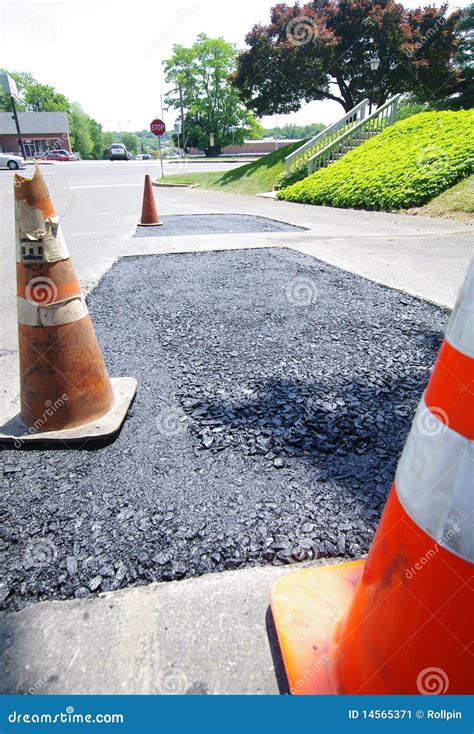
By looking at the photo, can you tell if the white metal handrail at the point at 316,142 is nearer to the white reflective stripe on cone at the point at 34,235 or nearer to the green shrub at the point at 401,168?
the green shrub at the point at 401,168

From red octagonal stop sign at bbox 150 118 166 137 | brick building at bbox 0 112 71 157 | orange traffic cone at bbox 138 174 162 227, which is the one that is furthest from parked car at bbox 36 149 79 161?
orange traffic cone at bbox 138 174 162 227

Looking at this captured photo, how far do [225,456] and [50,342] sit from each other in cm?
114

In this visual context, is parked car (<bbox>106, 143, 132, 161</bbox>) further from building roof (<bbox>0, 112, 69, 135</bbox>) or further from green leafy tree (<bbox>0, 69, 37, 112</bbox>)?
green leafy tree (<bbox>0, 69, 37, 112</bbox>)

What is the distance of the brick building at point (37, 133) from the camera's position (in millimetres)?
71125

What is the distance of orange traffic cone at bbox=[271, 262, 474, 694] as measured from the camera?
97 centimetres

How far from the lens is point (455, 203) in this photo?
34.9 feet

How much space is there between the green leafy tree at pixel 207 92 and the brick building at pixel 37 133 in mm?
19370

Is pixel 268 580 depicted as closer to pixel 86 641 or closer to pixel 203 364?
pixel 86 641

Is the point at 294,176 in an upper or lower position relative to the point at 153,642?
lower

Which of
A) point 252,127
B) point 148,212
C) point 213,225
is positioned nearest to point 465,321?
point 213,225

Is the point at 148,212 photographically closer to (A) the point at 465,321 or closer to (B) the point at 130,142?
(A) the point at 465,321

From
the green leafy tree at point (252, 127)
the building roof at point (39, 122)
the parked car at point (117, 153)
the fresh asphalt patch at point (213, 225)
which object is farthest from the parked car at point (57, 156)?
the fresh asphalt patch at point (213, 225)

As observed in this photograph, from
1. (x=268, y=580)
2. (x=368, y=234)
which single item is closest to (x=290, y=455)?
(x=268, y=580)

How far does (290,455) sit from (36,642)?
1373 mm
